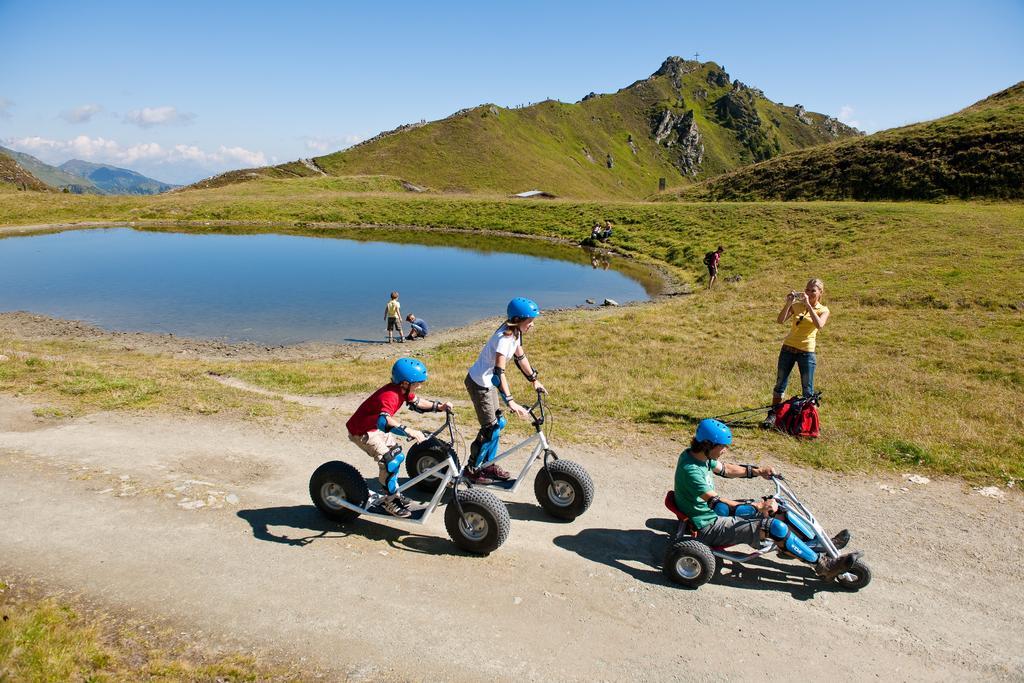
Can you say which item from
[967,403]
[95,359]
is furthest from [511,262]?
[967,403]

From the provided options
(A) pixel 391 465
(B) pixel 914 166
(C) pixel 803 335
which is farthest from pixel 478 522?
(B) pixel 914 166

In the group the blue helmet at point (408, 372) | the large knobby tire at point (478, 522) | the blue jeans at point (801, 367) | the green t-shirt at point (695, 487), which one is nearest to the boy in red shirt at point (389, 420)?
the blue helmet at point (408, 372)

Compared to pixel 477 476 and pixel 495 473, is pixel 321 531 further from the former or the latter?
pixel 495 473

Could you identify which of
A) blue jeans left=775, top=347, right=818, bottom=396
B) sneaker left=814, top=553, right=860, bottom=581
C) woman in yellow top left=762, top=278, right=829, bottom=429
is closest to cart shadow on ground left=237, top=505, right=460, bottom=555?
sneaker left=814, top=553, right=860, bottom=581

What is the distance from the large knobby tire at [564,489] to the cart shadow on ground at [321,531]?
162cm

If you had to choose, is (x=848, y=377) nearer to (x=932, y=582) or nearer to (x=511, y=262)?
(x=932, y=582)

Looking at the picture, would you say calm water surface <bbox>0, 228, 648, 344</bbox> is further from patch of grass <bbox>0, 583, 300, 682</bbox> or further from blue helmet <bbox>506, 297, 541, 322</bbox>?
patch of grass <bbox>0, 583, 300, 682</bbox>

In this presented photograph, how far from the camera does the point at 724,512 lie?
289 inches

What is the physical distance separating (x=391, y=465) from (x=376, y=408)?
2.72 ft

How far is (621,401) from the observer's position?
49.3 ft

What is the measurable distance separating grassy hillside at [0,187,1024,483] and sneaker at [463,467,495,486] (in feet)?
12.2

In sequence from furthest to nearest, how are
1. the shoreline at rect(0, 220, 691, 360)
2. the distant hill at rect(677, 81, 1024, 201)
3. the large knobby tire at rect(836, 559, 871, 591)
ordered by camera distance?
1. the distant hill at rect(677, 81, 1024, 201)
2. the shoreline at rect(0, 220, 691, 360)
3. the large knobby tire at rect(836, 559, 871, 591)

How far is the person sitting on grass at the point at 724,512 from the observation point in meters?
7.18

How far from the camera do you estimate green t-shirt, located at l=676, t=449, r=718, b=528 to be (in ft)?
24.3
